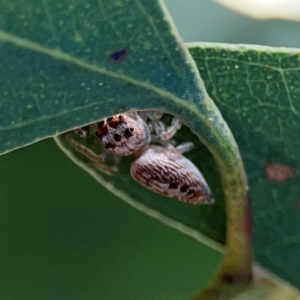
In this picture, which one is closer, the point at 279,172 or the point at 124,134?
the point at 279,172

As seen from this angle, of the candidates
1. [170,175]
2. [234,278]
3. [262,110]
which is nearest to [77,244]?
[170,175]

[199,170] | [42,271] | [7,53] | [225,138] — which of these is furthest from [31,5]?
[42,271]

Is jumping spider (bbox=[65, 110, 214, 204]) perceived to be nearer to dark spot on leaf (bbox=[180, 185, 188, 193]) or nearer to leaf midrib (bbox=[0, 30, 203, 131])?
dark spot on leaf (bbox=[180, 185, 188, 193])

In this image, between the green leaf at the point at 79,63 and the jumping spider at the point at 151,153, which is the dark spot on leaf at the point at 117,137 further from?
the green leaf at the point at 79,63

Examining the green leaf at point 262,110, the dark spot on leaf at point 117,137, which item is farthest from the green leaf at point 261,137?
the dark spot on leaf at point 117,137

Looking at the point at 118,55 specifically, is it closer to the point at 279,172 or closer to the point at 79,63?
the point at 79,63

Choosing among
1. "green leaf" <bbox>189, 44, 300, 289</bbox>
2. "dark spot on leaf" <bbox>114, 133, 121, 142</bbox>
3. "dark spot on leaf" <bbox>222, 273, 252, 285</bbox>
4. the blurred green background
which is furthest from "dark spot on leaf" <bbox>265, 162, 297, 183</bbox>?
the blurred green background
